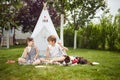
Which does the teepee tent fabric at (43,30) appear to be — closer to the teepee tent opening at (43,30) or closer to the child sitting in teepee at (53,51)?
the teepee tent opening at (43,30)

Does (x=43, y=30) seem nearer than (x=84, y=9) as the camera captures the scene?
Yes

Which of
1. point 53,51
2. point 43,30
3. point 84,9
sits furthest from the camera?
point 84,9

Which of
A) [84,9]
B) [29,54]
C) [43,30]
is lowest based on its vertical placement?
[29,54]

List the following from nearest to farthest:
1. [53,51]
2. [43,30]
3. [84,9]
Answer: [53,51] → [43,30] → [84,9]

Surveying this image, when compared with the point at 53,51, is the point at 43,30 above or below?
above

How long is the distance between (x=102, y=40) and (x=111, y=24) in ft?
4.33

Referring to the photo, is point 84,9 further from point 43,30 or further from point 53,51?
point 53,51

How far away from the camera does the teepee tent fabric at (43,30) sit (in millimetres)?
12781

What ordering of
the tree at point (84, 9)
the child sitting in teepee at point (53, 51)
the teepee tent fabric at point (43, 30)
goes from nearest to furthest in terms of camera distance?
the child sitting in teepee at point (53, 51)
the teepee tent fabric at point (43, 30)
the tree at point (84, 9)

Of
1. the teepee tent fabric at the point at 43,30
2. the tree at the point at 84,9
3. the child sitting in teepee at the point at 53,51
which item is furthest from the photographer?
the tree at the point at 84,9

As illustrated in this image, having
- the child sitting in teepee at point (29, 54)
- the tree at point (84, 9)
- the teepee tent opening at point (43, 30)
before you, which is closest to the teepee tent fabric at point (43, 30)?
the teepee tent opening at point (43, 30)

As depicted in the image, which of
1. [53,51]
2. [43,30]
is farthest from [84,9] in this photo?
[53,51]

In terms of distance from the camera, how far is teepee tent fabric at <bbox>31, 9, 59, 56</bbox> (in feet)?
41.9

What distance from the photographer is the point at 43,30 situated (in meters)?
12.9
